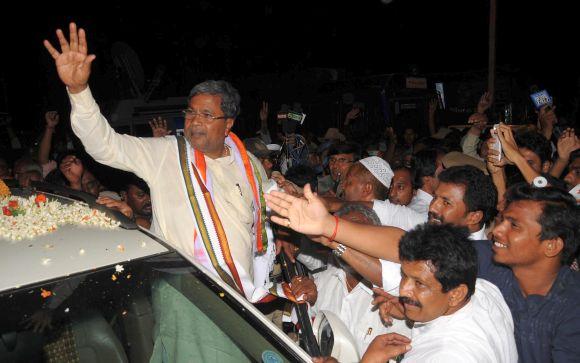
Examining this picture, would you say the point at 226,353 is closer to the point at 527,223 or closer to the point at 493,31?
the point at 527,223

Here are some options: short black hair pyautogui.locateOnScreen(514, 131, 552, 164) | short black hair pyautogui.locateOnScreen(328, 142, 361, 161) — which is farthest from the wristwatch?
short black hair pyautogui.locateOnScreen(328, 142, 361, 161)

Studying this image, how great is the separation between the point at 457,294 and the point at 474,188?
1.40 metres

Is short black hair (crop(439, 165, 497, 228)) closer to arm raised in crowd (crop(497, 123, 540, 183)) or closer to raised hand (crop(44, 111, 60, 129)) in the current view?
arm raised in crowd (crop(497, 123, 540, 183))

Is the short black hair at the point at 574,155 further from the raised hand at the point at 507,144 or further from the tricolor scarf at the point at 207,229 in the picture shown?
the tricolor scarf at the point at 207,229

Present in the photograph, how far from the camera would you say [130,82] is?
1046 cm

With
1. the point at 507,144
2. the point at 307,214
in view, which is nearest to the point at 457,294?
the point at 307,214

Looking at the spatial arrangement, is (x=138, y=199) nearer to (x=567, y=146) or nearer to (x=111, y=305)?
(x=111, y=305)

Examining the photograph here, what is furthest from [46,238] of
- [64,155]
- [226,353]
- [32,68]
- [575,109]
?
[575,109]

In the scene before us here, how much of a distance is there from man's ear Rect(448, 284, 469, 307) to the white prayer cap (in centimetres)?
222

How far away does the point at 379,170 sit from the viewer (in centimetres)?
433

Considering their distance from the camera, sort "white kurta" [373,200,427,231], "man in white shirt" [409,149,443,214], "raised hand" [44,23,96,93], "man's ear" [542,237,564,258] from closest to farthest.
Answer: "man's ear" [542,237,564,258], "raised hand" [44,23,96,93], "white kurta" [373,200,427,231], "man in white shirt" [409,149,443,214]

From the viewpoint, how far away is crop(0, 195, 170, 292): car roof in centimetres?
199

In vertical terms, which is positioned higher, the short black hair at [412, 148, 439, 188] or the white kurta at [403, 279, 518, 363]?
the white kurta at [403, 279, 518, 363]

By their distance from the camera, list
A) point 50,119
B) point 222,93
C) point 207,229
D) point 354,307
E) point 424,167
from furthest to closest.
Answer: point 50,119, point 424,167, point 222,93, point 207,229, point 354,307
